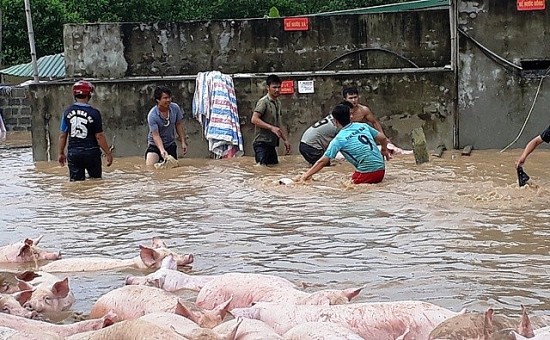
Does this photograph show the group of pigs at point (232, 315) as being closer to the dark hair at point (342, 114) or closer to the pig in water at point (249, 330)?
the pig in water at point (249, 330)

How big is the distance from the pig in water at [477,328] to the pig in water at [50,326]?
66.5 inches

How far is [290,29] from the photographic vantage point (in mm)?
16672

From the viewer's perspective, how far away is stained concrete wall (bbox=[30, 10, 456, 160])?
51.9 feet

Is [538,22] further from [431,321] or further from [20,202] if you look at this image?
[431,321]

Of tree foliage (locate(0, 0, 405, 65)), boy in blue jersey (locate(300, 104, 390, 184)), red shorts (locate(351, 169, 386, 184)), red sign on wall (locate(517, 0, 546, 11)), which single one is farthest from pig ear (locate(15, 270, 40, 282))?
tree foliage (locate(0, 0, 405, 65))

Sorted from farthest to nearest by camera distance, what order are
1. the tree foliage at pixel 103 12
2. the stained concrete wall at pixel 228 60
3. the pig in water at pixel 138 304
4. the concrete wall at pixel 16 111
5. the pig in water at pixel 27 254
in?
the tree foliage at pixel 103 12, the concrete wall at pixel 16 111, the stained concrete wall at pixel 228 60, the pig in water at pixel 27 254, the pig in water at pixel 138 304

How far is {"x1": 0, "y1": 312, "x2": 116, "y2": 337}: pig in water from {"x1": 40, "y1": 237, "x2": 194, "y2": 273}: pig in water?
1864mm

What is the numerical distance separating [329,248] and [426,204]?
2.26m

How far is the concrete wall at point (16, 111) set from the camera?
2602 centimetres

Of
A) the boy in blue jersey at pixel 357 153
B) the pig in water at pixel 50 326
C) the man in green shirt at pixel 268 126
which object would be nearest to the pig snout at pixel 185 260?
the pig in water at pixel 50 326

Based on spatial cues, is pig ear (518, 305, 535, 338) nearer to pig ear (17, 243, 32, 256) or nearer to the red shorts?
pig ear (17, 243, 32, 256)

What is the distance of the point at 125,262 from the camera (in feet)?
22.5

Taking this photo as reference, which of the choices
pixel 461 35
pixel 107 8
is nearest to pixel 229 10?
pixel 107 8

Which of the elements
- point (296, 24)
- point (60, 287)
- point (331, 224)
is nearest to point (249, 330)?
point (60, 287)
